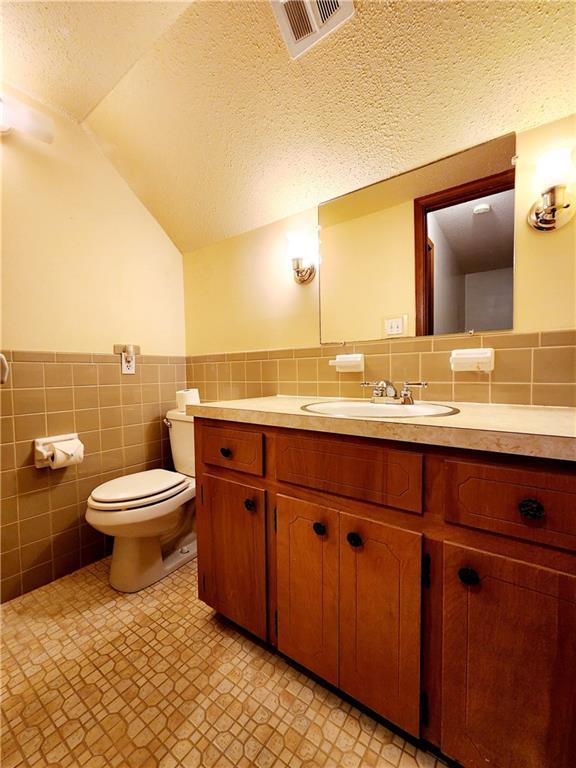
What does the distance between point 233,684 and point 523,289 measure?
162 cm

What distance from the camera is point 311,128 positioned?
4.15 feet

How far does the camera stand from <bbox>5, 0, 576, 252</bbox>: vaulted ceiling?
0.94 meters

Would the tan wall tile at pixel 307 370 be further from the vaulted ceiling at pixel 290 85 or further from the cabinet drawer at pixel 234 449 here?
the vaulted ceiling at pixel 290 85

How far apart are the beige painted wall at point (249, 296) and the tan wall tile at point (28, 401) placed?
873 millimetres

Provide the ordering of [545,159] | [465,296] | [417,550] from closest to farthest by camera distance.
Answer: [417,550] < [545,159] < [465,296]

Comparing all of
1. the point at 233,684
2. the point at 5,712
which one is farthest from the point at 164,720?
the point at 5,712

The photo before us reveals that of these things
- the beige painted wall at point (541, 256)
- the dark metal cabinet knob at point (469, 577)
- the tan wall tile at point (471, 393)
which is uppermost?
the beige painted wall at point (541, 256)

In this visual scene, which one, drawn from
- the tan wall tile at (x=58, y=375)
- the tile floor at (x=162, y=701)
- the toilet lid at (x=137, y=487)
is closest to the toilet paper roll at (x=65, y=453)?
the toilet lid at (x=137, y=487)

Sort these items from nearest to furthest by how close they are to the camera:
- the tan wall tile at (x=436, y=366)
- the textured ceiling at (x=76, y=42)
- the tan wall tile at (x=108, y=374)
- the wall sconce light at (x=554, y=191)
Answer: the wall sconce light at (x=554, y=191) → the textured ceiling at (x=76, y=42) → the tan wall tile at (x=436, y=366) → the tan wall tile at (x=108, y=374)

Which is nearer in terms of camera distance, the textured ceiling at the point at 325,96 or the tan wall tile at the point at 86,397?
the textured ceiling at the point at 325,96

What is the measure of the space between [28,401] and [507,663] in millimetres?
1861

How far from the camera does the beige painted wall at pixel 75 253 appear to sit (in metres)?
1.36

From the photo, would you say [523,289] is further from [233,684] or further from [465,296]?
[233,684]

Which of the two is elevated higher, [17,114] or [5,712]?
[17,114]
